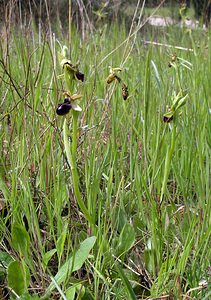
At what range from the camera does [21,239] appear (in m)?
0.85

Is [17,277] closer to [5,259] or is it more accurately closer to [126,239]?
[5,259]

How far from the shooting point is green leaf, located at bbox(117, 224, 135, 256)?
91 cm

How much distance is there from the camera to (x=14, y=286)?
0.81 meters

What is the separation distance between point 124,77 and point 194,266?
1240 millimetres

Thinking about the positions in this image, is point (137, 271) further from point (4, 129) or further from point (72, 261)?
point (4, 129)

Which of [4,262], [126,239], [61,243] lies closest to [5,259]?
[4,262]

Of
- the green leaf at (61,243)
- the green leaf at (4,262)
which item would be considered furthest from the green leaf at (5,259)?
the green leaf at (61,243)

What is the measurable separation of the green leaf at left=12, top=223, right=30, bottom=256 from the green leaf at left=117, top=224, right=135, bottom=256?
0.17m

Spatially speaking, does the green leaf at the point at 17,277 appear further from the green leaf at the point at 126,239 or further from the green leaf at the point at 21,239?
the green leaf at the point at 126,239

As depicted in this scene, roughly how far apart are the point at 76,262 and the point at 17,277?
10 centimetres

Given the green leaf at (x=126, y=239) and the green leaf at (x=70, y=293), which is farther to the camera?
the green leaf at (x=126, y=239)

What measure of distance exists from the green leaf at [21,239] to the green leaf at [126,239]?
6.9 inches

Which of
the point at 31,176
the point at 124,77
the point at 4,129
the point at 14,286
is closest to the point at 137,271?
the point at 14,286

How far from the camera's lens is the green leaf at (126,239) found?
91 cm
